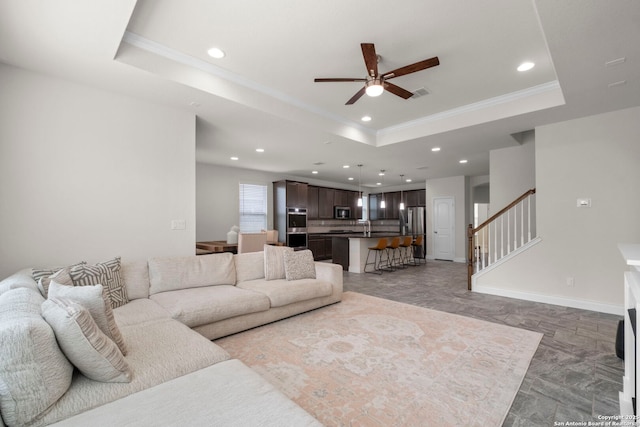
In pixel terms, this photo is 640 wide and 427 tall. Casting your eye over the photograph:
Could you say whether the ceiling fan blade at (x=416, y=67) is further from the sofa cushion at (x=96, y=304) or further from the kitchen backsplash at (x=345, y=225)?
the kitchen backsplash at (x=345, y=225)

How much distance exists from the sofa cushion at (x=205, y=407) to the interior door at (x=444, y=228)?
9.10 metres

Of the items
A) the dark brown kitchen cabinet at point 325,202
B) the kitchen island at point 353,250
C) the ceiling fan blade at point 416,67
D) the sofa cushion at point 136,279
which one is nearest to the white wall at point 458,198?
the kitchen island at point 353,250

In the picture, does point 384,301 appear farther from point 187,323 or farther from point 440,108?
point 440,108

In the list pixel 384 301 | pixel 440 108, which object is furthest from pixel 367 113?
pixel 384 301

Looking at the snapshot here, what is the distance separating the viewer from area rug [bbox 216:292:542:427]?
72.6 inches

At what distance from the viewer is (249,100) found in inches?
141

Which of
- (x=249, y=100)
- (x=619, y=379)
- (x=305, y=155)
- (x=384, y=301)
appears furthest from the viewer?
(x=305, y=155)

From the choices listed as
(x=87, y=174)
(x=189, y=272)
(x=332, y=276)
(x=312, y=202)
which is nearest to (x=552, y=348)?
(x=332, y=276)

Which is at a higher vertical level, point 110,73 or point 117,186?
point 110,73

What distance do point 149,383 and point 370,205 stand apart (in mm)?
10855

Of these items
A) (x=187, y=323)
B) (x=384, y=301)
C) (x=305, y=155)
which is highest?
(x=305, y=155)

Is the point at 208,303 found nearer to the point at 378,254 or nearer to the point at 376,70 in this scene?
the point at 376,70

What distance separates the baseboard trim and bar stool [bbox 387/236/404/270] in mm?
2506

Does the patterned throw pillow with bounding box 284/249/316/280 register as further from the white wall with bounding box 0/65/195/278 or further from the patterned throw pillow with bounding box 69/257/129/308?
the patterned throw pillow with bounding box 69/257/129/308
